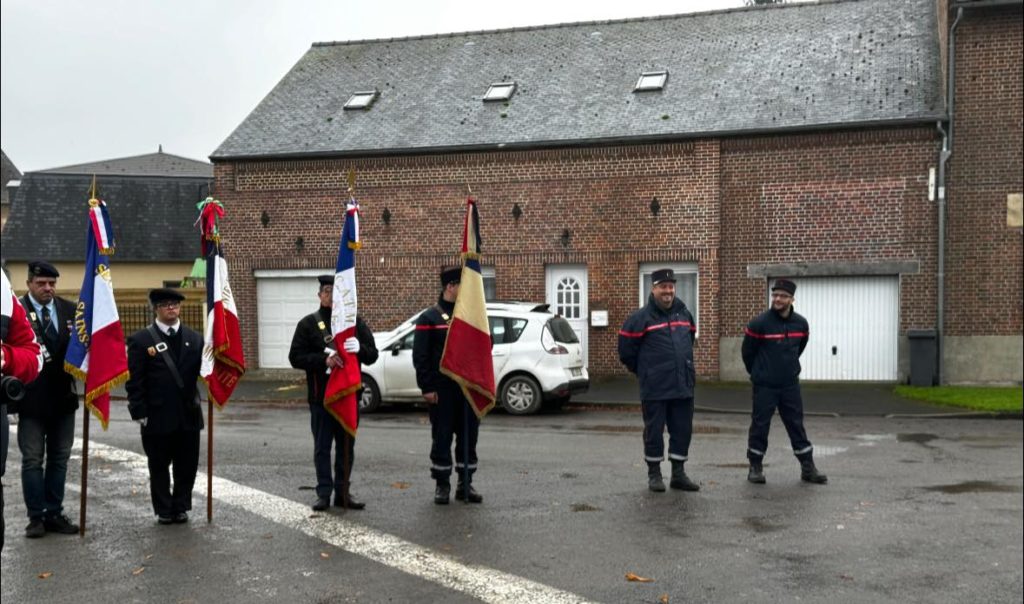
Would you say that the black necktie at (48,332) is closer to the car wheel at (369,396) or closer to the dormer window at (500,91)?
the car wheel at (369,396)

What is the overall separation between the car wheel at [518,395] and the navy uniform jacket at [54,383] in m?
8.63

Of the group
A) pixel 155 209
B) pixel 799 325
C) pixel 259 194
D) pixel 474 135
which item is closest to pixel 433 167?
pixel 474 135

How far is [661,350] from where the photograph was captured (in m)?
9.45

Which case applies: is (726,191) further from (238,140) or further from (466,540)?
(466,540)

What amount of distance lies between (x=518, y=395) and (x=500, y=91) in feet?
32.3

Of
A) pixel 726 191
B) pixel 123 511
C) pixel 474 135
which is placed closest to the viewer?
pixel 123 511

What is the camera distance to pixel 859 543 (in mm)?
7383

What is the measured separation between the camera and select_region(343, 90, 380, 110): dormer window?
2447 centimetres

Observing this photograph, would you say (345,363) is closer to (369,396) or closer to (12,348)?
(12,348)

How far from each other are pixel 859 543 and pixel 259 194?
1879 centimetres

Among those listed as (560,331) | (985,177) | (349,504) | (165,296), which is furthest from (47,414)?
(985,177)

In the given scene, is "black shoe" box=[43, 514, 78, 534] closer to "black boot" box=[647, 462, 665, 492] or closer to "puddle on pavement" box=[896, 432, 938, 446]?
"black boot" box=[647, 462, 665, 492]

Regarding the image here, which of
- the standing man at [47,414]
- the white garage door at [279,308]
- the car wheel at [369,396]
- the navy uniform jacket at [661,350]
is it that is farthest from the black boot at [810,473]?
the white garage door at [279,308]

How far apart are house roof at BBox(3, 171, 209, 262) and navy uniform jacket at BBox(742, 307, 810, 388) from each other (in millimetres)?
36132
